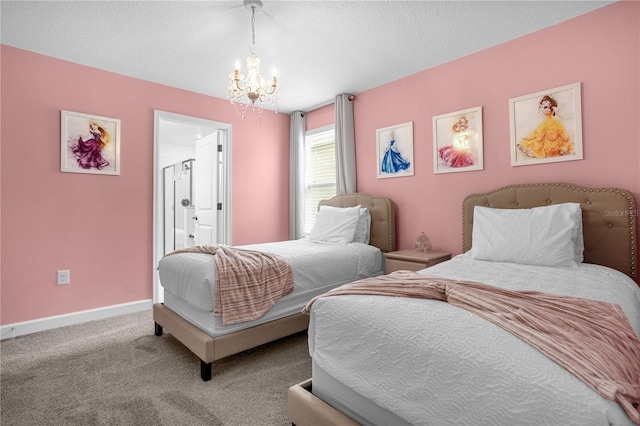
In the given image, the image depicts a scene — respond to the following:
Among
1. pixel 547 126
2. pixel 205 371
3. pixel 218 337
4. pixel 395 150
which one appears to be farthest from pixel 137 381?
pixel 547 126

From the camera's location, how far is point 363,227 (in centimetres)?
362

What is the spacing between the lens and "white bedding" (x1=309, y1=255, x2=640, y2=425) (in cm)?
82

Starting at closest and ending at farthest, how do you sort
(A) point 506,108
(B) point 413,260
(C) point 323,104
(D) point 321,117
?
(A) point 506,108
(B) point 413,260
(C) point 323,104
(D) point 321,117

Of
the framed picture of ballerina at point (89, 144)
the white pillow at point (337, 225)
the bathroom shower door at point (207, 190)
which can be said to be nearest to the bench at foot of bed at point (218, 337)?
the white pillow at point (337, 225)

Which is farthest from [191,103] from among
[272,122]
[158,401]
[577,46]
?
[577,46]

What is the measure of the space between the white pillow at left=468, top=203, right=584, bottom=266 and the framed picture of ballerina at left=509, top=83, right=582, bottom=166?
54 cm

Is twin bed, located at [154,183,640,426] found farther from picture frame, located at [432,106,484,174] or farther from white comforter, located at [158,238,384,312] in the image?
picture frame, located at [432,106,484,174]

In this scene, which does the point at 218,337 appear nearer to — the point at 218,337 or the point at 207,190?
the point at 218,337

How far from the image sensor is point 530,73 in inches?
106

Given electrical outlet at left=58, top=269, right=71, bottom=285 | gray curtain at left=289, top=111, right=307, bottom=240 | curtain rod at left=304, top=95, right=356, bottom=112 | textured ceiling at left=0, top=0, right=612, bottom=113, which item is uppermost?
curtain rod at left=304, top=95, right=356, bottom=112

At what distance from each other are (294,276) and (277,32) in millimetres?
2040

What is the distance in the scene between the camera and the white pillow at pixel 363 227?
356cm

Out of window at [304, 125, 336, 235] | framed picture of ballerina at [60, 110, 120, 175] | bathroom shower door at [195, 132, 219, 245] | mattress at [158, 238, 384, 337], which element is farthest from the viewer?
window at [304, 125, 336, 235]

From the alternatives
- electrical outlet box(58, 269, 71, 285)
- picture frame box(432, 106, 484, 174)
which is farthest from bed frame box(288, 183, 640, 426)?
electrical outlet box(58, 269, 71, 285)
